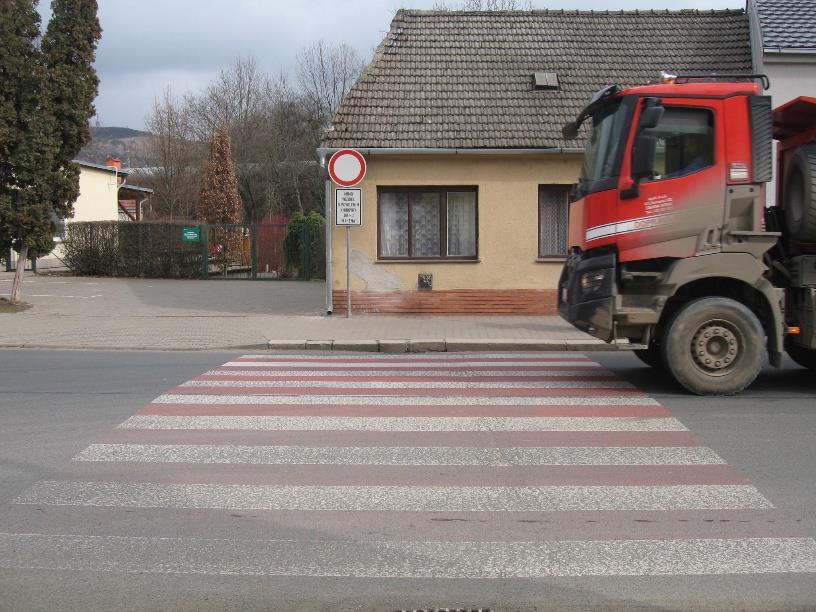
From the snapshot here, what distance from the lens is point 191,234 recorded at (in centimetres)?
2698

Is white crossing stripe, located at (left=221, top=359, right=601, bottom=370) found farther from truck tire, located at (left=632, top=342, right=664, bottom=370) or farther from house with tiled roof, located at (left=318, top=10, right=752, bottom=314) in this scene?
house with tiled roof, located at (left=318, top=10, right=752, bottom=314)

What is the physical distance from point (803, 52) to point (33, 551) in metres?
17.4

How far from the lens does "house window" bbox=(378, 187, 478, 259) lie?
17219 millimetres

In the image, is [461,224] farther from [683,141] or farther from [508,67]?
[683,141]

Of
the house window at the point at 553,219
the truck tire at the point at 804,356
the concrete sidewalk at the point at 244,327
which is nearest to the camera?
the truck tire at the point at 804,356

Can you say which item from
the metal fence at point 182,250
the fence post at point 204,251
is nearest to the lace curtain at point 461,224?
the metal fence at point 182,250

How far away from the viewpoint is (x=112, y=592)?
14.3 ft

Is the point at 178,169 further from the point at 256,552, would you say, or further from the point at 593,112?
the point at 256,552

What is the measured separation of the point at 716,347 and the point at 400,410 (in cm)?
339

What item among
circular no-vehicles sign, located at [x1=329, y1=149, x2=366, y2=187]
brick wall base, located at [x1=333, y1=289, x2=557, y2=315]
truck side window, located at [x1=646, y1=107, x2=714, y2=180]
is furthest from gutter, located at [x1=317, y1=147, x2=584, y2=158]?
truck side window, located at [x1=646, y1=107, x2=714, y2=180]

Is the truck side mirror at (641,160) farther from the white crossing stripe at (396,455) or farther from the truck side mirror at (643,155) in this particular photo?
the white crossing stripe at (396,455)

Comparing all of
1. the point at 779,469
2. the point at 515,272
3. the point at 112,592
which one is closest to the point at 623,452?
the point at 779,469

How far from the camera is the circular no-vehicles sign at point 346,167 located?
15602mm

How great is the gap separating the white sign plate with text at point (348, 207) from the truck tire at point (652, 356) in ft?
21.1
